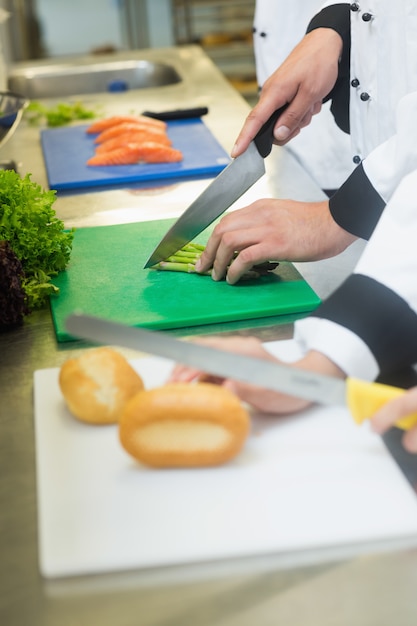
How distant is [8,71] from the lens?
3201 millimetres

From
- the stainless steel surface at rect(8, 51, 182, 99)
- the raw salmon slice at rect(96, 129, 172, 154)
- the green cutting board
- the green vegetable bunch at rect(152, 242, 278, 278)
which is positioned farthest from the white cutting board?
the stainless steel surface at rect(8, 51, 182, 99)

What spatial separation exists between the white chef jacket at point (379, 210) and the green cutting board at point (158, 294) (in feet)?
0.50

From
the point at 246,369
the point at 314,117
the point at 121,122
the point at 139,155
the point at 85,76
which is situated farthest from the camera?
the point at 85,76

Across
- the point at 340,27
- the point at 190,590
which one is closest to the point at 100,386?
the point at 190,590

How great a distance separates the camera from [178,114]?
2.34 m

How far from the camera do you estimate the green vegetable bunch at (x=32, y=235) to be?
132 centimetres

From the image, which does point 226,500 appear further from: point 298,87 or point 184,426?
point 298,87

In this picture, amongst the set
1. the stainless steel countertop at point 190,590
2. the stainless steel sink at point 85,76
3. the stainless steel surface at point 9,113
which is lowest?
the stainless steel sink at point 85,76

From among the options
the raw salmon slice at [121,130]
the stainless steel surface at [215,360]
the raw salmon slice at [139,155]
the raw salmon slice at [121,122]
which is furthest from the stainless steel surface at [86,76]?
the stainless steel surface at [215,360]

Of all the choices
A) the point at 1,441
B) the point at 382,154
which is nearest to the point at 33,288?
the point at 1,441

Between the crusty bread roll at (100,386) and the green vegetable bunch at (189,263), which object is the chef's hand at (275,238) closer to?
the green vegetable bunch at (189,263)

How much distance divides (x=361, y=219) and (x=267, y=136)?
34 centimetres

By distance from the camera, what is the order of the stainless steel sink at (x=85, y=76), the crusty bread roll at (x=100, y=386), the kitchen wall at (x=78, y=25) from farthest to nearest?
1. the kitchen wall at (x=78, y=25)
2. the stainless steel sink at (x=85, y=76)
3. the crusty bread roll at (x=100, y=386)

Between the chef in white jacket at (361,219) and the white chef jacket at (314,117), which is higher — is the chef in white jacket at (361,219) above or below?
above
